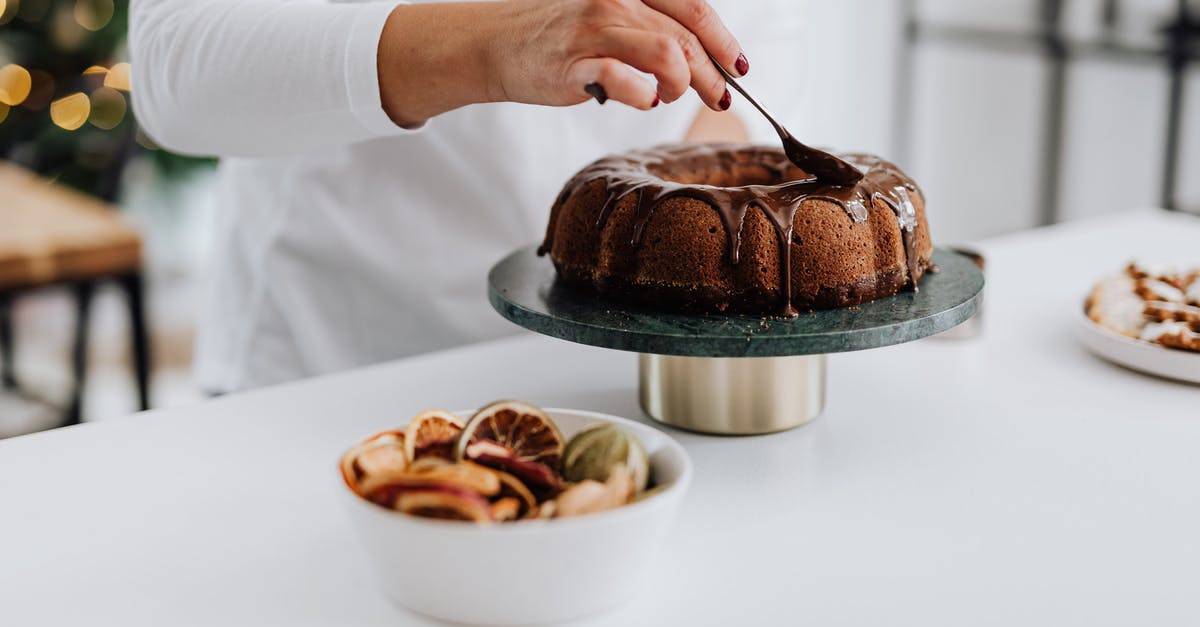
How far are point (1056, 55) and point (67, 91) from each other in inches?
121

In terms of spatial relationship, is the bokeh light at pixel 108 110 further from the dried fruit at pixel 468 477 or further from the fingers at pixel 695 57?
the dried fruit at pixel 468 477

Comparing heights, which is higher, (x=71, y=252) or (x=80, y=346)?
(x=71, y=252)

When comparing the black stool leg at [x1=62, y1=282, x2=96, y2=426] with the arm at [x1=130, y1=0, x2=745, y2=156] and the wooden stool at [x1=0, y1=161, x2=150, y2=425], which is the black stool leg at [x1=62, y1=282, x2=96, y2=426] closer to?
the wooden stool at [x1=0, y1=161, x2=150, y2=425]

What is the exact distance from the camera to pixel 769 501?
2.88ft

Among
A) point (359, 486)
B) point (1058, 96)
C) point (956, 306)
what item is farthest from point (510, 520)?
point (1058, 96)

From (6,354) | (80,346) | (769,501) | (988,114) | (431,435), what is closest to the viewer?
(431,435)

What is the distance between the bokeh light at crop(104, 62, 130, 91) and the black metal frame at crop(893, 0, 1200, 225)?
→ 2743 mm

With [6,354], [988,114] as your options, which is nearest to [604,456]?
[6,354]

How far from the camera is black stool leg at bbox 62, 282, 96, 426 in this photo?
2428 millimetres

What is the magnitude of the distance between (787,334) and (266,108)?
1.86 ft

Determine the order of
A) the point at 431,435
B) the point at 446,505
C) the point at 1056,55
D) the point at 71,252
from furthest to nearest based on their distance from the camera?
1. the point at 1056,55
2. the point at 71,252
3. the point at 431,435
4. the point at 446,505

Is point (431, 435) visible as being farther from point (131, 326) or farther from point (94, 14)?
point (94, 14)

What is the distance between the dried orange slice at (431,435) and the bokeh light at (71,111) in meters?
2.97

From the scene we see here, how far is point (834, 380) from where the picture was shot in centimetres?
115
